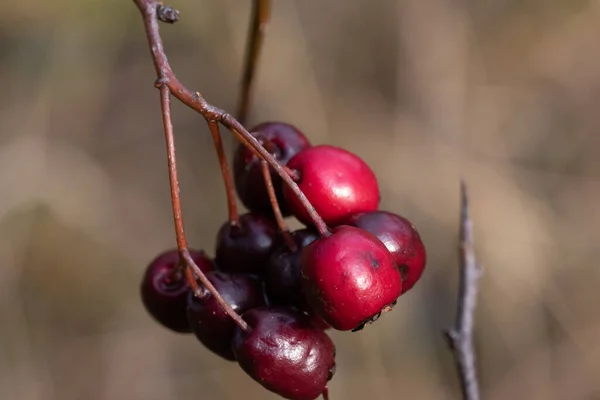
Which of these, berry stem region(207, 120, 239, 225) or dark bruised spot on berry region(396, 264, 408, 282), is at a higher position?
berry stem region(207, 120, 239, 225)

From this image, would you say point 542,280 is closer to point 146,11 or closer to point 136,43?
point 136,43

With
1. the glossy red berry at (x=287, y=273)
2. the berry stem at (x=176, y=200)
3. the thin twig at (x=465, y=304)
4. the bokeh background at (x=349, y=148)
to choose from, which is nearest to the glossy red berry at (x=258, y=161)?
the glossy red berry at (x=287, y=273)

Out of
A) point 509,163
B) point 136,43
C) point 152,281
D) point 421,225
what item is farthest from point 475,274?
point 136,43

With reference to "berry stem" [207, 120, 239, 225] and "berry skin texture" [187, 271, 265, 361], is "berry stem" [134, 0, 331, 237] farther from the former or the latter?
"berry skin texture" [187, 271, 265, 361]

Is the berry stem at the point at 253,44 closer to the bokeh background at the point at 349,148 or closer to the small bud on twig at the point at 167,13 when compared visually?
the small bud on twig at the point at 167,13

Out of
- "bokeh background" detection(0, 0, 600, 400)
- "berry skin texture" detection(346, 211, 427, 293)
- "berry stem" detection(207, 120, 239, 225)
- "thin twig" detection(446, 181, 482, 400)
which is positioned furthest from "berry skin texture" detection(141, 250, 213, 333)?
"bokeh background" detection(0, 0, 600, 400)

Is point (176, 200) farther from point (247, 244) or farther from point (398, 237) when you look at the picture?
point (398, 237)

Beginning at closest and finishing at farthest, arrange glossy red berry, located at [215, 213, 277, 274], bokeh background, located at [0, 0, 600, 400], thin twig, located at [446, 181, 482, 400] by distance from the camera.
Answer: glossy red berry, located at [215, 213, 277, 274]
thin twig, located at [446, 181, 482, 400]
bokeh background, located at [0, 0, 600, 400]
